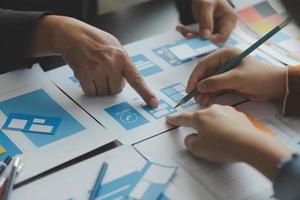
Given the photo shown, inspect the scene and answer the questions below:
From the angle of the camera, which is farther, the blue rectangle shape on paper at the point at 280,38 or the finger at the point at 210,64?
the blue rectangle shape on paper at the point at 280,38

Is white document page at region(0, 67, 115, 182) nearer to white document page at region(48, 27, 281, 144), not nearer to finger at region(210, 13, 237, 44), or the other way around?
white document page at region(48, 27, 281, 144)

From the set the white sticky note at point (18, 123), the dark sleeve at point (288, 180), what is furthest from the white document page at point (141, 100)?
the dark sleeve at point (288, 180)

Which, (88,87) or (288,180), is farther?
(88,87)

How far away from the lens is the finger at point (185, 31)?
3.34ft

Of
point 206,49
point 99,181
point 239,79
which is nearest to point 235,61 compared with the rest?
point 239,79

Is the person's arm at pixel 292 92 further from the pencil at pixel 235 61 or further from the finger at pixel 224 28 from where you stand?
the finger at pixel 224 28

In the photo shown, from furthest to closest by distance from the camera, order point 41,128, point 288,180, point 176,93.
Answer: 1. point 176,93
2. point 41,128
3. point 288,180

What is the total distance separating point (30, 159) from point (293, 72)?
1.57 feet

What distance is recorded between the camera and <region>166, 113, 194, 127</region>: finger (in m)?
0.75

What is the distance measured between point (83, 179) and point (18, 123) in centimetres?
17

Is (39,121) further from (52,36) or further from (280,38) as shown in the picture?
(280,38)

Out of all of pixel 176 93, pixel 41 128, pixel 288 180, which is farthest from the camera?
pixel 176 93

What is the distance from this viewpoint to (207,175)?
686 mm

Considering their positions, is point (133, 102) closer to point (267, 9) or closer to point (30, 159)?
point (30, 159)
